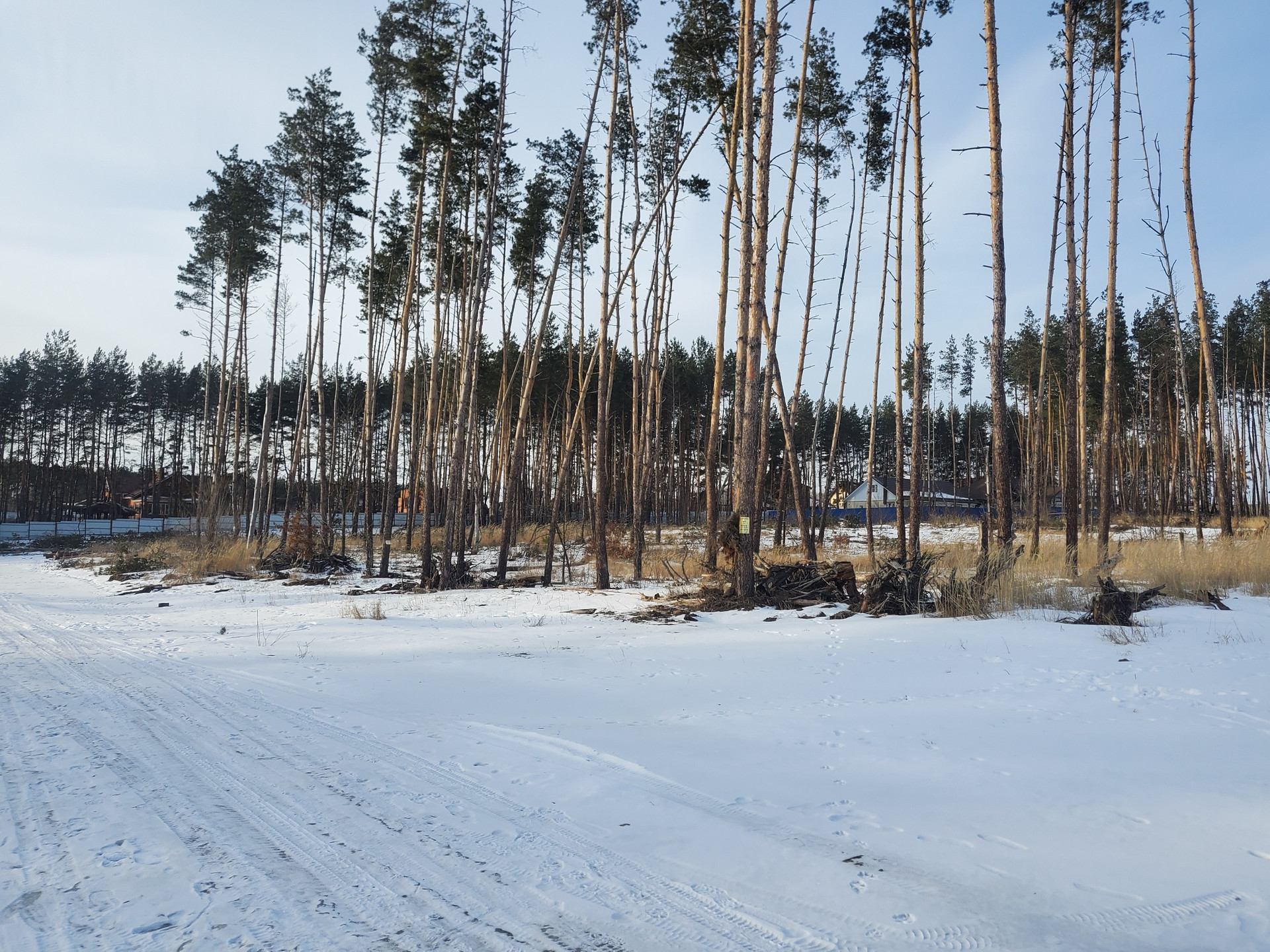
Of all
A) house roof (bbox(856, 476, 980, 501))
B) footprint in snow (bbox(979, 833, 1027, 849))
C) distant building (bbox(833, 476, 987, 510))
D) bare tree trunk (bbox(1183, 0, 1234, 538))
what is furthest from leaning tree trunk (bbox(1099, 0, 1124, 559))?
house roof (bbox(856, 476, 980, 501))

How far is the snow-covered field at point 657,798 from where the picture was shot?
2.30m

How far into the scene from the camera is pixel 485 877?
2.59m

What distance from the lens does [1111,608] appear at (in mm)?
7242

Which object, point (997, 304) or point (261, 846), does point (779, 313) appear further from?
point (261, 846)

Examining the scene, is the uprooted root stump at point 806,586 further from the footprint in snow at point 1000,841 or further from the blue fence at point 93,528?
the blue fence at point 93,528

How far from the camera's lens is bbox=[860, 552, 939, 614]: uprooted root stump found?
843 centimetres

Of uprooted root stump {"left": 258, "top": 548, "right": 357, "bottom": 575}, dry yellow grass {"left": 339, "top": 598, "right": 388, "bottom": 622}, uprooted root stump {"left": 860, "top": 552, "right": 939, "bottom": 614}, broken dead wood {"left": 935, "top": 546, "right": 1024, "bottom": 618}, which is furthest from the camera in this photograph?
uprooted root stump {"left": 258, "top": 548, "right": 357, "bottom": 575}

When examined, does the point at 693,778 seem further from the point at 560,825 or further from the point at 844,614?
the point at 844,614

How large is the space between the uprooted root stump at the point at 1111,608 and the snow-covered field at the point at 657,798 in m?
0.51

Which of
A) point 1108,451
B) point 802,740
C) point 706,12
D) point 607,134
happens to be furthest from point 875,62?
point 802,740

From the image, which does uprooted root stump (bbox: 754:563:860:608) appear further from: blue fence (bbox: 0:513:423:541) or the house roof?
the house roof

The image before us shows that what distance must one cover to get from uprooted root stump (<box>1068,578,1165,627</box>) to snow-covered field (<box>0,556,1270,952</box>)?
0.51 meters

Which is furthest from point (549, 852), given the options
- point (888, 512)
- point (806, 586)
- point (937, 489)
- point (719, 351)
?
point (937, 489)

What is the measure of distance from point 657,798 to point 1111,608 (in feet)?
20.6
